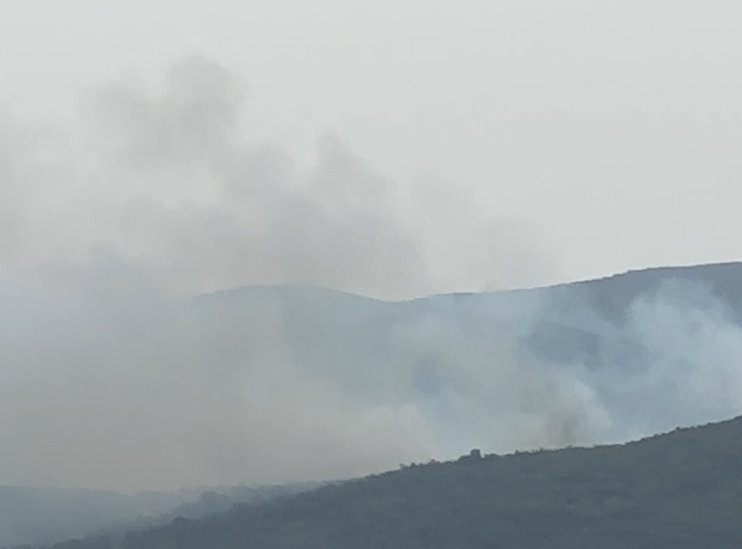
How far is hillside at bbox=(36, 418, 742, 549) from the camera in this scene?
60750 mm

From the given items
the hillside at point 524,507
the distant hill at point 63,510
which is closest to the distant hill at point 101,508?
the distant hill at point 63,510

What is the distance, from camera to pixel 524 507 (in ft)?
208

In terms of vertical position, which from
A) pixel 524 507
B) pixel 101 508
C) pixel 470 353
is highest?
pixel 470 353

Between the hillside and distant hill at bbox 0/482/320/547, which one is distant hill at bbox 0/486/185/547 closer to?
distant hill at bbox 0/482/320/547

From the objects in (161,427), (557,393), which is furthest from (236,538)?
(557,393)

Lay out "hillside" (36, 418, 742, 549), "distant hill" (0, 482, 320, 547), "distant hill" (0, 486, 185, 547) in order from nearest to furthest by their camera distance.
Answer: "hillside" (36, 418, 742, 549) → "distant hill" (0, 482, 320, 547) → "distant hill" (0, 486, 185, 547)

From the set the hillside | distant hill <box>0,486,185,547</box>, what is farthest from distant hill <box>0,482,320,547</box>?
the hillside

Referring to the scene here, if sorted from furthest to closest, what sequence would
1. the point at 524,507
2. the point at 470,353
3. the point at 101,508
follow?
1. the point at 470,353
2. the point at 101,508
3. the point at 524,507

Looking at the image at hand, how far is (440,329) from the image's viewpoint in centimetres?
11662

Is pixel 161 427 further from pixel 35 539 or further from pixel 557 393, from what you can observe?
pixel 557 393

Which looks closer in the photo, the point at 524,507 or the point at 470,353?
the point at 524,507

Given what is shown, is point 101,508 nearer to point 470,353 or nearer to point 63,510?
point 63,510

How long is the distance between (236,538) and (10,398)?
23926 millimetres

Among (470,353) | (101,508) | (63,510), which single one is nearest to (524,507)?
(101,508)
